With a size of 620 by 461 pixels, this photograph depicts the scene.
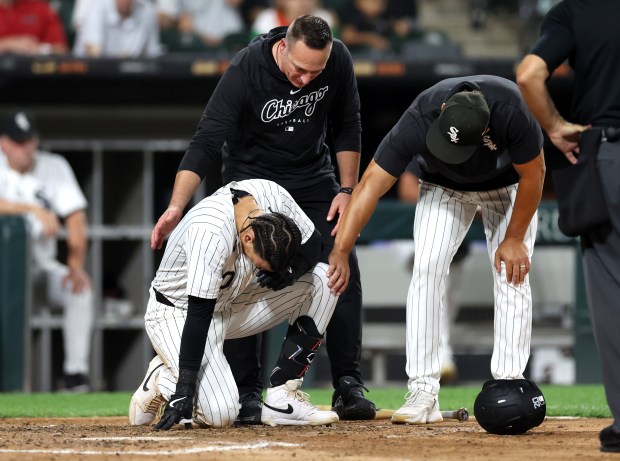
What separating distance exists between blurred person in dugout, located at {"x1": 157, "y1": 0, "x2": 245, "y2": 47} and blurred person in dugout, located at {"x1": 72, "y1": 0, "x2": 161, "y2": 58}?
706 mm

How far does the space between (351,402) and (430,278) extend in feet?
2.25

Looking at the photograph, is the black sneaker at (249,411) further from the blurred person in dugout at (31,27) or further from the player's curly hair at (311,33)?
the blurred person in dugout at (31,27)

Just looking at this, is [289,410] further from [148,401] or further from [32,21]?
[32,21]

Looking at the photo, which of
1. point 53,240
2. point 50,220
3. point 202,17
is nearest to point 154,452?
point 50,220

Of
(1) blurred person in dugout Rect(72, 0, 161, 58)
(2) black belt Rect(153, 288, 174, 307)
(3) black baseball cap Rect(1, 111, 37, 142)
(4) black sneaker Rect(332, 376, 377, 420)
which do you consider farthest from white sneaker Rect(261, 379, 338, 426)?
(1) blurred person in dugout Rect(72, 0, 161, 58)

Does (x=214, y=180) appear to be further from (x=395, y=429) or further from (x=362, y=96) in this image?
(x=395, y=429)

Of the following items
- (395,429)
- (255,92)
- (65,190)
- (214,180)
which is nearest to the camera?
(395,429)

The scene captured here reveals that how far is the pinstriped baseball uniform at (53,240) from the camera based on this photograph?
768 cm

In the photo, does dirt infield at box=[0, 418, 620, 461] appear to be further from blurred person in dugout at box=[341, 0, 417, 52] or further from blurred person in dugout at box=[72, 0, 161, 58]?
blurred person in dugout at box=[341, 0, 417, 52]

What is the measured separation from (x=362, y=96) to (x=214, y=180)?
147 cm

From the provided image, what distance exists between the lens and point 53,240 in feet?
25.9

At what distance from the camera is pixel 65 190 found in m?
Answer: 7.90

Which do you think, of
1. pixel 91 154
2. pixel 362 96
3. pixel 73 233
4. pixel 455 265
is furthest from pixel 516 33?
pixel 73 233

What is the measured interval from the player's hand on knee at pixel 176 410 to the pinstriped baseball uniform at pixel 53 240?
375 cm
